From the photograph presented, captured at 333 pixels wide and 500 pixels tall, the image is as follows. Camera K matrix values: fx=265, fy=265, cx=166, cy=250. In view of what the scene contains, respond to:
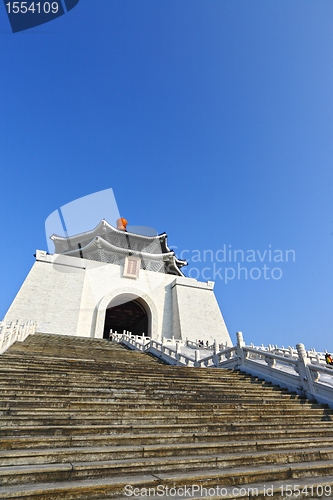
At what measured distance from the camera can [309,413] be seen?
5.83m

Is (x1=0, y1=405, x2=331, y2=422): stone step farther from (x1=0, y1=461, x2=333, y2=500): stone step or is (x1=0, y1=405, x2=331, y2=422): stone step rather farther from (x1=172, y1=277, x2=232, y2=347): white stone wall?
(x1=172, y1=277, x2=232, y2=347): white stone wall

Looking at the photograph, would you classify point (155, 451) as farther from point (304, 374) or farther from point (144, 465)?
point (304, 374)

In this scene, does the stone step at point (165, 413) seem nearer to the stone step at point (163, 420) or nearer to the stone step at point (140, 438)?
the stone step at point (163, 420)

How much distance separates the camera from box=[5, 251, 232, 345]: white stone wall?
19.4 m

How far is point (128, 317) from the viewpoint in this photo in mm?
29906

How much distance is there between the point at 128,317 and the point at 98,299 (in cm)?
908

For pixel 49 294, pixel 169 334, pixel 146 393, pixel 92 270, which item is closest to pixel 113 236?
pixel 92 270

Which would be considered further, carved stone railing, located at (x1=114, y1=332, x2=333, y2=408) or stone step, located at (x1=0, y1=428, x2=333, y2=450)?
carved stone railing, located at (x1=114, y1=332, x2=333, y2=408)

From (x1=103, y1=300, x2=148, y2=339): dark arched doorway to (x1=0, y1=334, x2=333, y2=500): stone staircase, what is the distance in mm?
19437

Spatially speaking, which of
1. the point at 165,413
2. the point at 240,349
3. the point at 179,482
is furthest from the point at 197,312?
the point at 179,482

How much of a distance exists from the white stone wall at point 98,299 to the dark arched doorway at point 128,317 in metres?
2.38

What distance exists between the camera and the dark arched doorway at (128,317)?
26.6 m

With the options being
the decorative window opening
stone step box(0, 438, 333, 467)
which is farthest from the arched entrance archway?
stone step box(0, 438, 333, 467)

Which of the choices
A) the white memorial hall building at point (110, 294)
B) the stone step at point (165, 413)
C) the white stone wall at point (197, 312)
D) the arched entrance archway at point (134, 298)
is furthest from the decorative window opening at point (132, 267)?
the stone step at point (165, 413)
